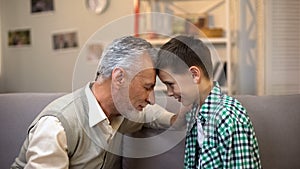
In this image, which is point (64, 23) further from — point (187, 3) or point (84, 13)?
point (187, 3)

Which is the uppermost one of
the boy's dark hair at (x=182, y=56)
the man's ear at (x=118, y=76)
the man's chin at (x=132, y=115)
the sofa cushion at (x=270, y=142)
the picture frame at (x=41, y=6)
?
the picture frame at (x=41, y=6)

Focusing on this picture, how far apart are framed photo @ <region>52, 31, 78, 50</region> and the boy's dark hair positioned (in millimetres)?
2036

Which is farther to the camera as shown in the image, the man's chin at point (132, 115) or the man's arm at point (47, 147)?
the man's chin at point (132, 115)

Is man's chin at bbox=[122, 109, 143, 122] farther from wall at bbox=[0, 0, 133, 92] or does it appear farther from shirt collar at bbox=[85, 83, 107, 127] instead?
wall at bbox=[0, 0, 133, 92]

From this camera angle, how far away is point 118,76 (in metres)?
1.22

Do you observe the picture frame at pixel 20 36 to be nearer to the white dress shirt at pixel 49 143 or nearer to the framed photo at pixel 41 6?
the framed photo at pixel 41 6

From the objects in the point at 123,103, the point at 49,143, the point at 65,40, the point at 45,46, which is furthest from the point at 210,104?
the point at 45,46

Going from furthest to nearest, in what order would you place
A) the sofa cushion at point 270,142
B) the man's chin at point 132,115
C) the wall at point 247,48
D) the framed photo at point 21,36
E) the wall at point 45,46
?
the framed photo at point 21,36 → the wall at point 45,46 → the wall at point 247,48 → the sofa cushion at point 270,142 → the man's chin at point 132,115

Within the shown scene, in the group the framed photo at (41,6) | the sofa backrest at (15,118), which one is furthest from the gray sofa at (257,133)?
the framed photo at (41,6)

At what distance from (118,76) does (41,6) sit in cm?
229

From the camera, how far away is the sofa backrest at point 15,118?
1568 mm

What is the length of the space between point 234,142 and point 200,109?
0.60ft

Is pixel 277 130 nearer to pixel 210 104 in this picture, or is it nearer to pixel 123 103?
pixel 210 104

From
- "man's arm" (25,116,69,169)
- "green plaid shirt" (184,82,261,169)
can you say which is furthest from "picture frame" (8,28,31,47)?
"green plaid shirt" (184,82,261,169)
